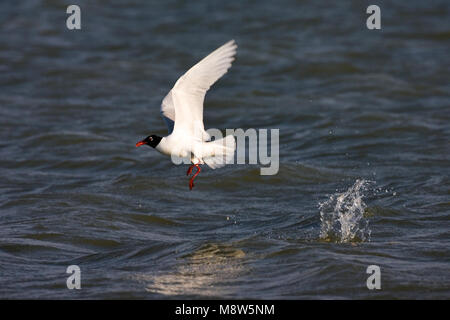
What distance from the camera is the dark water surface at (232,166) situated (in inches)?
267

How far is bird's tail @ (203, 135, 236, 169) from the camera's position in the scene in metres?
7.53

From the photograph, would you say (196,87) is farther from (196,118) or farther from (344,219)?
(344,219)

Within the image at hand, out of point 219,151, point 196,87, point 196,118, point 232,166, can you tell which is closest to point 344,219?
point 219,151

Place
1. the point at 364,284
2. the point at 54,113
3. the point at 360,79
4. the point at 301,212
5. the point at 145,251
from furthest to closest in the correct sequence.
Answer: the point at 360,79 < the point at 54,113 < the point at 301,212 < the point at 145,251 < the point at 364,284

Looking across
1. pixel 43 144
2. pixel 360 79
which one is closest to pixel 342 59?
pixel 360 79

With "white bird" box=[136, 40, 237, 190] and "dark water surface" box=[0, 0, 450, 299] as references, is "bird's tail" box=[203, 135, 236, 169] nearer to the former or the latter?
"white bird" box=[136, 40, 237, 190]

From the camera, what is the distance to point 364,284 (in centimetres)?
637

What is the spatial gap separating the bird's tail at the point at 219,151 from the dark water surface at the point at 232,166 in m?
0.75

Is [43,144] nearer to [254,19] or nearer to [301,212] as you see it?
[301,212]

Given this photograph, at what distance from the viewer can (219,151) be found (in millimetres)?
7594

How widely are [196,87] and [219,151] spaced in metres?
0.62

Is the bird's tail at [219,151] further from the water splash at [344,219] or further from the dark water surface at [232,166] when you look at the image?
the water splash at [344,219]

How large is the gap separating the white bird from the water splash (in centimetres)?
116

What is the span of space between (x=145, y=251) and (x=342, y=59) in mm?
9666
